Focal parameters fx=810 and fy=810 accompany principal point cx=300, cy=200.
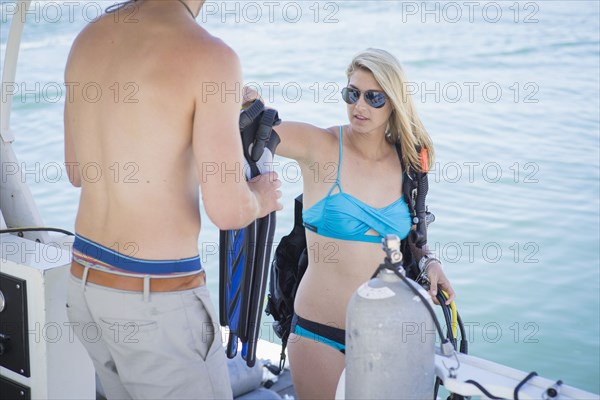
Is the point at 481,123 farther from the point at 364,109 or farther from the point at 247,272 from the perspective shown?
the point at 247,272

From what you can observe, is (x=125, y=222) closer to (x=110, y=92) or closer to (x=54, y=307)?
(x=110, y=92)

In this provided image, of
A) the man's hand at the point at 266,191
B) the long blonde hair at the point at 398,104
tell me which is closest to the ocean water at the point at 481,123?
the long blonde hair at the point at 398,104

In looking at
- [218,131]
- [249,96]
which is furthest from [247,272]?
[218,131]

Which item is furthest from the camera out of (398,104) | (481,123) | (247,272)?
(481,123)

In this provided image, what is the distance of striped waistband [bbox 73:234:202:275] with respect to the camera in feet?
6.53

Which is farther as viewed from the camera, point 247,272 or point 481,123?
point 481,123

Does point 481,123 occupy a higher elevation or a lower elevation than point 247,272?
higher

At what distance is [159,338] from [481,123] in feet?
42.2

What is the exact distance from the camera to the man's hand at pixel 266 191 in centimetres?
215

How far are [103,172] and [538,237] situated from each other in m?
7.99

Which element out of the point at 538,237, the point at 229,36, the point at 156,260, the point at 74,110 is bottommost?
the point at 538,237

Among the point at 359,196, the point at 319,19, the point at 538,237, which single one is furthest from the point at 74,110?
the point at 319,19

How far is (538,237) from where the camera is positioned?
366 inches

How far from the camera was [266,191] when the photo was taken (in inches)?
86.0
